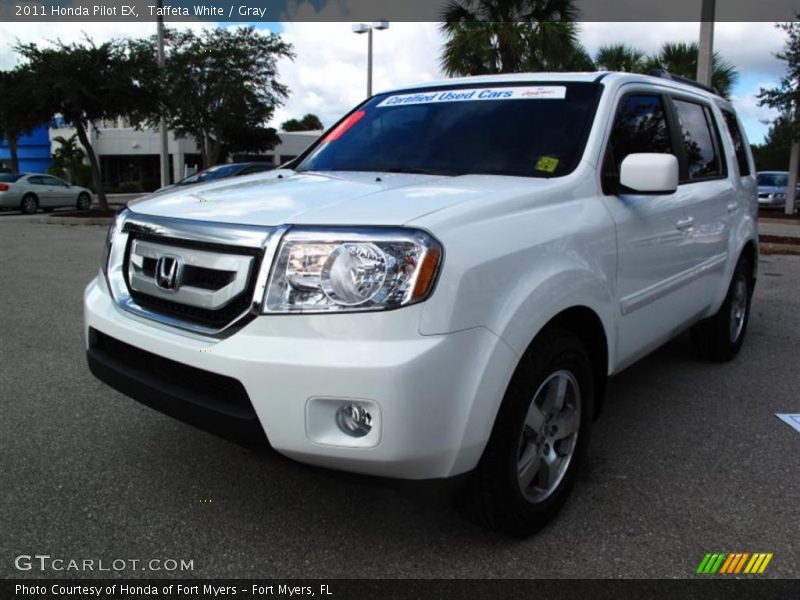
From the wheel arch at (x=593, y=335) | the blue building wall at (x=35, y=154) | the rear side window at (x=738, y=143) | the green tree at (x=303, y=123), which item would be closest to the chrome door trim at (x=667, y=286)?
the wheel arch at (x=593, y=335)

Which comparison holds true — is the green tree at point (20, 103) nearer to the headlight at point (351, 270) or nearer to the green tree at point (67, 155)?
the headlight at point (351, 270)

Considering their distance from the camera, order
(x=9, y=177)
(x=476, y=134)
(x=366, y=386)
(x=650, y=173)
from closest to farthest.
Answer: (x=366, y=386) < (x=650, y=173) < (x=476, y=134) < (x=9, y=177)

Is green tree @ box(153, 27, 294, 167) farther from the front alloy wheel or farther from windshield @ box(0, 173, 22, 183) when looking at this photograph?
the front alloy wheel

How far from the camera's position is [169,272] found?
2521mm

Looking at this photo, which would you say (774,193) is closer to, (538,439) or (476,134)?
(476,134)

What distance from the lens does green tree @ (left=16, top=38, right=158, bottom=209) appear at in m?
18.4

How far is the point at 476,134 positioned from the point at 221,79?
2522 centimetres

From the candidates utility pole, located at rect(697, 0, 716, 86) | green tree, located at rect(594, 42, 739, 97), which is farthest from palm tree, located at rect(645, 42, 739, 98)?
utility pole, located at rect(697, 0, 716, 86)

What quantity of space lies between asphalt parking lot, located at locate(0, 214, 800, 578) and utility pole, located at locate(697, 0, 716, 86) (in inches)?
333

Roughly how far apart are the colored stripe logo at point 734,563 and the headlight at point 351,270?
1.47 metres

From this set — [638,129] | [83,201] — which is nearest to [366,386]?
[638,129]

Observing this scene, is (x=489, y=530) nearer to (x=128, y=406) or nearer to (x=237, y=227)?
(x=237, y=227)

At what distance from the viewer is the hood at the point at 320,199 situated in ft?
7.54
